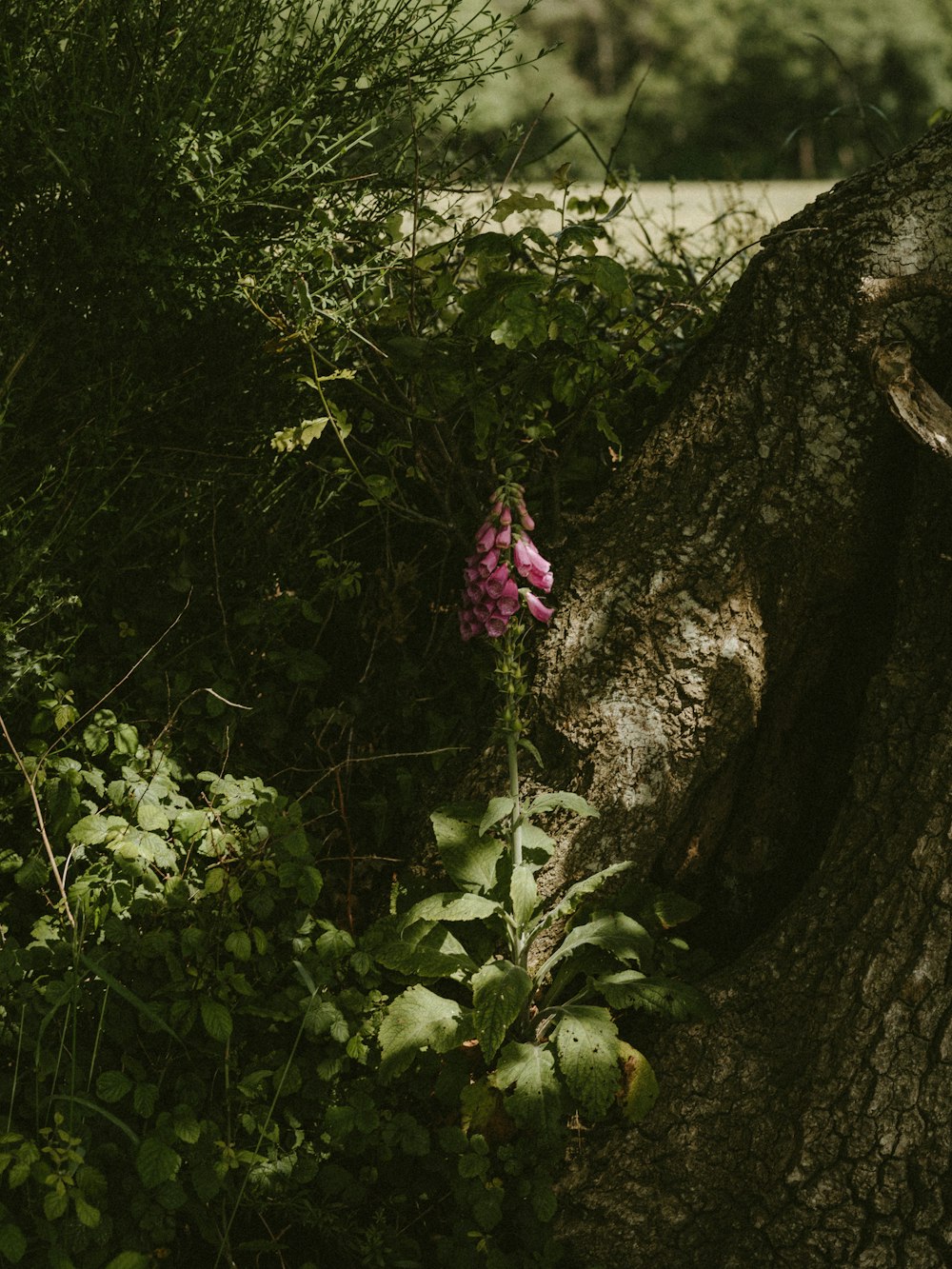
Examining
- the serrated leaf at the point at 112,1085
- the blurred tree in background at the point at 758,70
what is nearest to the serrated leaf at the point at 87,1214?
the serrated leaf at the point at 112,1085

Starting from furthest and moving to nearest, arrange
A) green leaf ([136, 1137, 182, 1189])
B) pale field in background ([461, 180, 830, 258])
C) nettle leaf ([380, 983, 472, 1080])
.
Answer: pale field in background ([461, 180, 830, 258])
nettle leaf ([380, 983, 472, 1080])
green leaf ([136, 1137, 182, 1189])

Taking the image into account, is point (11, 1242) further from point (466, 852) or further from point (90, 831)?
point (466, 852)

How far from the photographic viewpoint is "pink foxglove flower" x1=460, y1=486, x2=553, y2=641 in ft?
7.18

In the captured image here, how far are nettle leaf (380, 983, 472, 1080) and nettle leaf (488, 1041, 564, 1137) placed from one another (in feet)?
0.35

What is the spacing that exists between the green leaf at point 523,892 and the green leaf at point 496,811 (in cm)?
11

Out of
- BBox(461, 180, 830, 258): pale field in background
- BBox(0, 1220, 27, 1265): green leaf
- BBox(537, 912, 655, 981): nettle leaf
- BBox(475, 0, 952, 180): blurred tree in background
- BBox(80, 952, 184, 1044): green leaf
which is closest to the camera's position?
BBox(0, 1220, 27, 1265): green leaf

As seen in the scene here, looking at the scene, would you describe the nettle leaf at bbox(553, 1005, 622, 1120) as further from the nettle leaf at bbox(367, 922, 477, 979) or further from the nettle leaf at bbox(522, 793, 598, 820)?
the nettle leaf at bbox(522, 793, 598, 820)

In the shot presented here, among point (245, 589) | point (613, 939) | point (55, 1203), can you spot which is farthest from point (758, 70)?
point (55, 1203)

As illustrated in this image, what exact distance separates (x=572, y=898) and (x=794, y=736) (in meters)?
0.67

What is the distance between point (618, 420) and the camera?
116 inches

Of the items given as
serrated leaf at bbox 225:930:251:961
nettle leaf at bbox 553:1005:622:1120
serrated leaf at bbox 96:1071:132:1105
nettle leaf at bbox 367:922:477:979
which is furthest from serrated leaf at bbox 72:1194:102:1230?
nettle leaf at bbox 553:1005:622:1120

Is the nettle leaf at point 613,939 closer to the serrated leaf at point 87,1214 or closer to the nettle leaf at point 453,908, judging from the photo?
the nettle leaf at point 453,908

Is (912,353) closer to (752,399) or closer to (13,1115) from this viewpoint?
(752,399)

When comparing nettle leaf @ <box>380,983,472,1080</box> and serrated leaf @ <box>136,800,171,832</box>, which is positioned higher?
serrated leaf @ <box>136,800,171,832</box>
